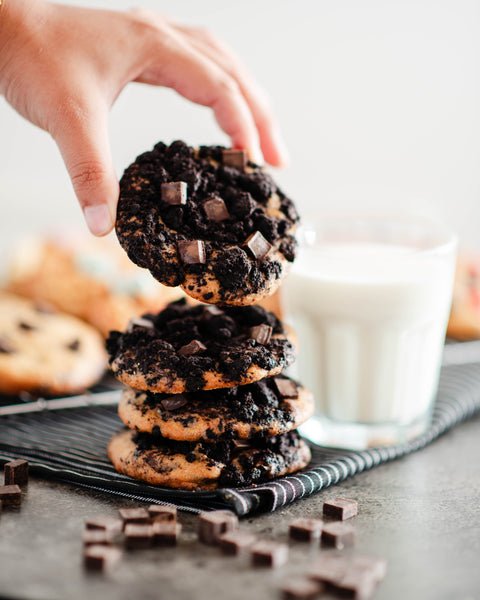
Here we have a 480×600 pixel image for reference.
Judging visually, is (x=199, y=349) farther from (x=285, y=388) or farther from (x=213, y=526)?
(x=213, y=526)

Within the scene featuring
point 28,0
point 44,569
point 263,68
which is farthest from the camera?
point 263,68

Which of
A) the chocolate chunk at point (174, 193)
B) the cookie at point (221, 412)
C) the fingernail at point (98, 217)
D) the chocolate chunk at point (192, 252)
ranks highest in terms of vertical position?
the chocolate chunk at point (174, 193)

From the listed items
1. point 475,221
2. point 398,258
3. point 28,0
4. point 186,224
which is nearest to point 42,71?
point 28,0

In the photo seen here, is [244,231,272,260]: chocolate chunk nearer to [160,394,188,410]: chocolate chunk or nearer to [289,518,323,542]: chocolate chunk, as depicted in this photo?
[160,394,188,410]: chocolate chunk

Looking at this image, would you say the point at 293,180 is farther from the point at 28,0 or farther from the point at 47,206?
the point at 28,0

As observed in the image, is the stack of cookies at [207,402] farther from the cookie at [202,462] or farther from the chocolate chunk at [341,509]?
the chocolate chunk at [341,509]

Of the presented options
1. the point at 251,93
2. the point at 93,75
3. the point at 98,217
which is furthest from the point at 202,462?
the point at 251,93

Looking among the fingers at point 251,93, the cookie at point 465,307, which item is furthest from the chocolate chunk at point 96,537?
the cookie at point 465,307
